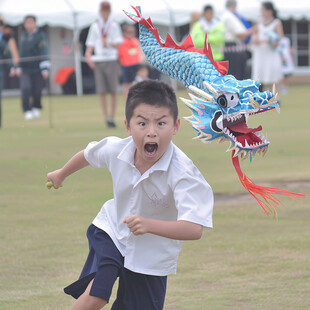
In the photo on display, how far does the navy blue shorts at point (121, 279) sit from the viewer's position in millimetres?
3467

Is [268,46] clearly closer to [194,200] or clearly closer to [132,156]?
[132,156]

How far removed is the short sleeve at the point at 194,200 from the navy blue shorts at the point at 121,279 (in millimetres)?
429

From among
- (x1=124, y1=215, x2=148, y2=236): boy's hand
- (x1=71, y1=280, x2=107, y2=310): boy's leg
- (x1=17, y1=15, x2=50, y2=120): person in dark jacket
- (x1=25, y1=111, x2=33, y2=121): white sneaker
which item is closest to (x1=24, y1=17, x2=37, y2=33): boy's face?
(x1=17, y1=15, x2=50, y2=120): person in dark jacket

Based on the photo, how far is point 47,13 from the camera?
23625 mm

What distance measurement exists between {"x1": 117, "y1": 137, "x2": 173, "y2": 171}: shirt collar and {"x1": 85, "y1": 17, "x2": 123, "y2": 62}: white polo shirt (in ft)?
32.7

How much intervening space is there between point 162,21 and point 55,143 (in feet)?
45.3

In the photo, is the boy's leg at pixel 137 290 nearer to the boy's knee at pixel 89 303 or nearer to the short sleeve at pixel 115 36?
the boy's knee at pixel 89 303

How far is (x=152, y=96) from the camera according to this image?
11.1 feet

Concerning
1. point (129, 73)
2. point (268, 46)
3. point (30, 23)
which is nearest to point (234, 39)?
point (268, 46)

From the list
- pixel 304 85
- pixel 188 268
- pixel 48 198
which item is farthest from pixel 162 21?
pixel 188 268

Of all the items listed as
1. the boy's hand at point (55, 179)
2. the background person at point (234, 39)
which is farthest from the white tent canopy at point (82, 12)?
the boy's hand at point (55, 179)

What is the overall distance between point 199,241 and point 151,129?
2.47 m

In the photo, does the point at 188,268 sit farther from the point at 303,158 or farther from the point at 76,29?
the point at 76,29

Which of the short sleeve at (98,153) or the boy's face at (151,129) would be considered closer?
the boy's face at (151,129)
